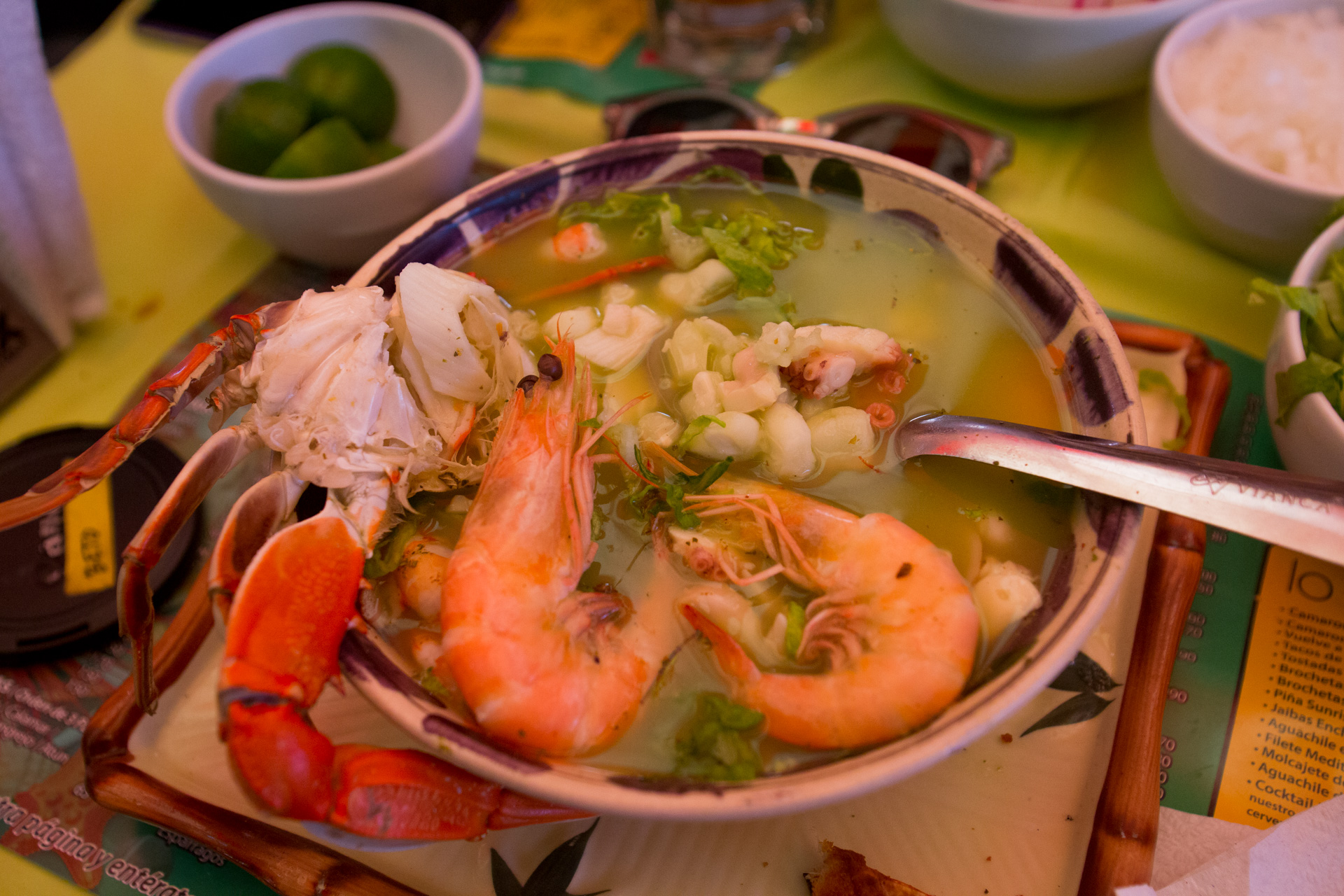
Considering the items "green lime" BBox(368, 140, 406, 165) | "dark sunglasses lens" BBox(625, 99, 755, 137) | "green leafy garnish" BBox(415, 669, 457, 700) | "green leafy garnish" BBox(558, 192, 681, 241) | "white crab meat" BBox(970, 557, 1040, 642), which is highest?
"green leafy garnish" BBox(558, 192, 681, 241)

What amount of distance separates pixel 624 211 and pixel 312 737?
1.06 meters

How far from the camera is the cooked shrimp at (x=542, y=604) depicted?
3.12 feet

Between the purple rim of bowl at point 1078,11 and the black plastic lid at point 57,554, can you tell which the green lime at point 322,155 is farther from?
the purple rim of bowl at point 1078,11

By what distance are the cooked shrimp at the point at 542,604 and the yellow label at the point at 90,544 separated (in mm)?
850

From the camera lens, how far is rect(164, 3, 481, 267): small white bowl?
1.68 m

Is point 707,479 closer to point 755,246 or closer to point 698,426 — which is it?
point 698,426

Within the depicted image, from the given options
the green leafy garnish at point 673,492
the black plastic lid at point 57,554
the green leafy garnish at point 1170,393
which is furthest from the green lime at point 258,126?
the green leafy garnish at point 1170,393

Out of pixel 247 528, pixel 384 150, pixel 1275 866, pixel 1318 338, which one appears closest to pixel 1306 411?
pixel 1318 338

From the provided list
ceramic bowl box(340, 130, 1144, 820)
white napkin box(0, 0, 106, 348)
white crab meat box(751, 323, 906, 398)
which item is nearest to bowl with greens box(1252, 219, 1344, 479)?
ceramic bowl box(340, 130, 1144, 820)

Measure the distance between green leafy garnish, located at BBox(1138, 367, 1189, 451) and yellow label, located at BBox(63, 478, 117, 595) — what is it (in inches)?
75.9

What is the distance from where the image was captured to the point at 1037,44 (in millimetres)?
1814

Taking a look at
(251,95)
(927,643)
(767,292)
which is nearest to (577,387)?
(767,292)

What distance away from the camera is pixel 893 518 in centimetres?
112

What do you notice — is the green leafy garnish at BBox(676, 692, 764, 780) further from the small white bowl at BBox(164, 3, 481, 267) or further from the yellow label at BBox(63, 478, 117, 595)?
the small white bowl at BBox(164, 3, 481, 267)
